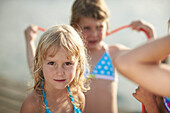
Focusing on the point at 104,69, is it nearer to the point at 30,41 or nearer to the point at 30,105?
the point at 30,41

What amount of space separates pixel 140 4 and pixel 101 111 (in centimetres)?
466

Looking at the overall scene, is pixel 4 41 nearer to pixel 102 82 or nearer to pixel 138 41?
pixel 138 41

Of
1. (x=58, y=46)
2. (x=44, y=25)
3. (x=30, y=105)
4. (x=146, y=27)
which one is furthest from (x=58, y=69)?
(x=44, y=25)

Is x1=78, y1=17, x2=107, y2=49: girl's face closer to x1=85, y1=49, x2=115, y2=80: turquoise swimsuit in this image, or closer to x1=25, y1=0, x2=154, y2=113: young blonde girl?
x1=25, y1=0, x2=154, y2=113: young blonde girl

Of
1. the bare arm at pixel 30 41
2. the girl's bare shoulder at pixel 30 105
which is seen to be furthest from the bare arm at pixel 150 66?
the bare arm at pixel 30 41

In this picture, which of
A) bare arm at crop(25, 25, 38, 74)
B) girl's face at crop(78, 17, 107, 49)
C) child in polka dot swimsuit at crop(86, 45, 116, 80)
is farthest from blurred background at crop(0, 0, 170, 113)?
girl's face at crop(78, 17, 107, 49)

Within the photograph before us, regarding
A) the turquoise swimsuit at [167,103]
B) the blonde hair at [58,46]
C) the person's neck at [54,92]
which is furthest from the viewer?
the person's neck at [54,92]

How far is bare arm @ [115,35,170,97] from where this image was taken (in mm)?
775

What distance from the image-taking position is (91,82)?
90.4 inches

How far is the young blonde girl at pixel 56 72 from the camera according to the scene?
4.99ft

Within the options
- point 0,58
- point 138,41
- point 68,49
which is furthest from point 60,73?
point 138,41

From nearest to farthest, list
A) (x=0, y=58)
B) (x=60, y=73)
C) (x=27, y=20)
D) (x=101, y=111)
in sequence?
1. (x=60, y=73)
2. (x=101, y=111)
3. (x=0, y=58)
4. (x=27, y=20)

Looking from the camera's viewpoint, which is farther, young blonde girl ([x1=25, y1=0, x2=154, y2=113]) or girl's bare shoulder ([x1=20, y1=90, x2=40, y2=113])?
young blonde girl ([x1=25, y1=0, x2=154, y2=113])

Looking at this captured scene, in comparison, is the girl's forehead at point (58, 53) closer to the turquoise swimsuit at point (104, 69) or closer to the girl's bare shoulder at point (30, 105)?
the girl's bare shoulder at point (30, 105)
